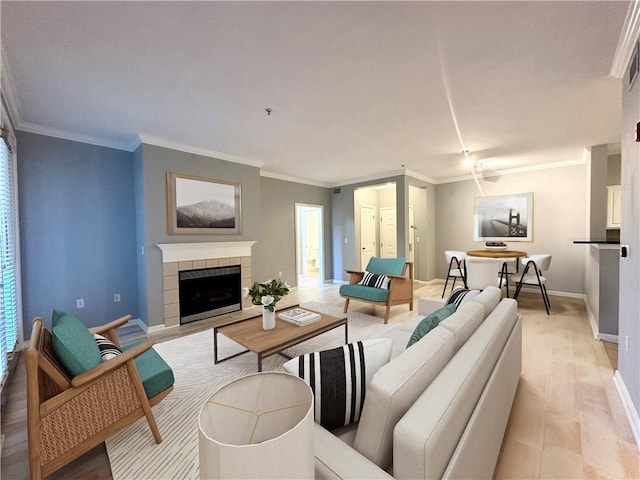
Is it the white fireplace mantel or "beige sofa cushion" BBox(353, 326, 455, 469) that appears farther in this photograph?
the white fireplace mantel

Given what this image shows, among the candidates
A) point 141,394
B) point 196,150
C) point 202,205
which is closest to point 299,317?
point 141,394

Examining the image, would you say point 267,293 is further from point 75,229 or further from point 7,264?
point 75,229

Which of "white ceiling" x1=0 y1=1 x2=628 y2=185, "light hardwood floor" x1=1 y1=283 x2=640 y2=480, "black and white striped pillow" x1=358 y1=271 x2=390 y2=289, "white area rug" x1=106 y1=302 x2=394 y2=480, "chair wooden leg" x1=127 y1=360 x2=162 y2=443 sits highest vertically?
"white ceiling" x1=0 y1=1 x2=628 y2=185

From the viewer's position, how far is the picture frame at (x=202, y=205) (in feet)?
12.4

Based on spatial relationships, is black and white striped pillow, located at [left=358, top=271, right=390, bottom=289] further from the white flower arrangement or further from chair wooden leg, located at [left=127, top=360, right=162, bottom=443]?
chair wooden leg, located at [left=127, top=360, right=162, bottom=443]

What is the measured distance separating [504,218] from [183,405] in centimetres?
624

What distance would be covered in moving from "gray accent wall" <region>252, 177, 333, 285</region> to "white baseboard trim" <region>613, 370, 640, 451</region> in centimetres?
467

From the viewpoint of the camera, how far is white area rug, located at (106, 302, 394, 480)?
1511mm

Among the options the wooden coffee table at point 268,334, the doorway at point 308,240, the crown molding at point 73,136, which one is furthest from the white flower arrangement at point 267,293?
the doorway at point 308,240

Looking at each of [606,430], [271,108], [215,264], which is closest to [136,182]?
[215,264]

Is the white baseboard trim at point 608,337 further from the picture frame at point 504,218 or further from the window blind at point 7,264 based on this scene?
the window blind at point 7,264

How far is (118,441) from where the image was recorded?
1682mm

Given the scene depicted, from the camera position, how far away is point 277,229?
5758 mm

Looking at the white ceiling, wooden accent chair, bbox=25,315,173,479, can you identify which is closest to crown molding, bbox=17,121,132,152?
the white ceiling
